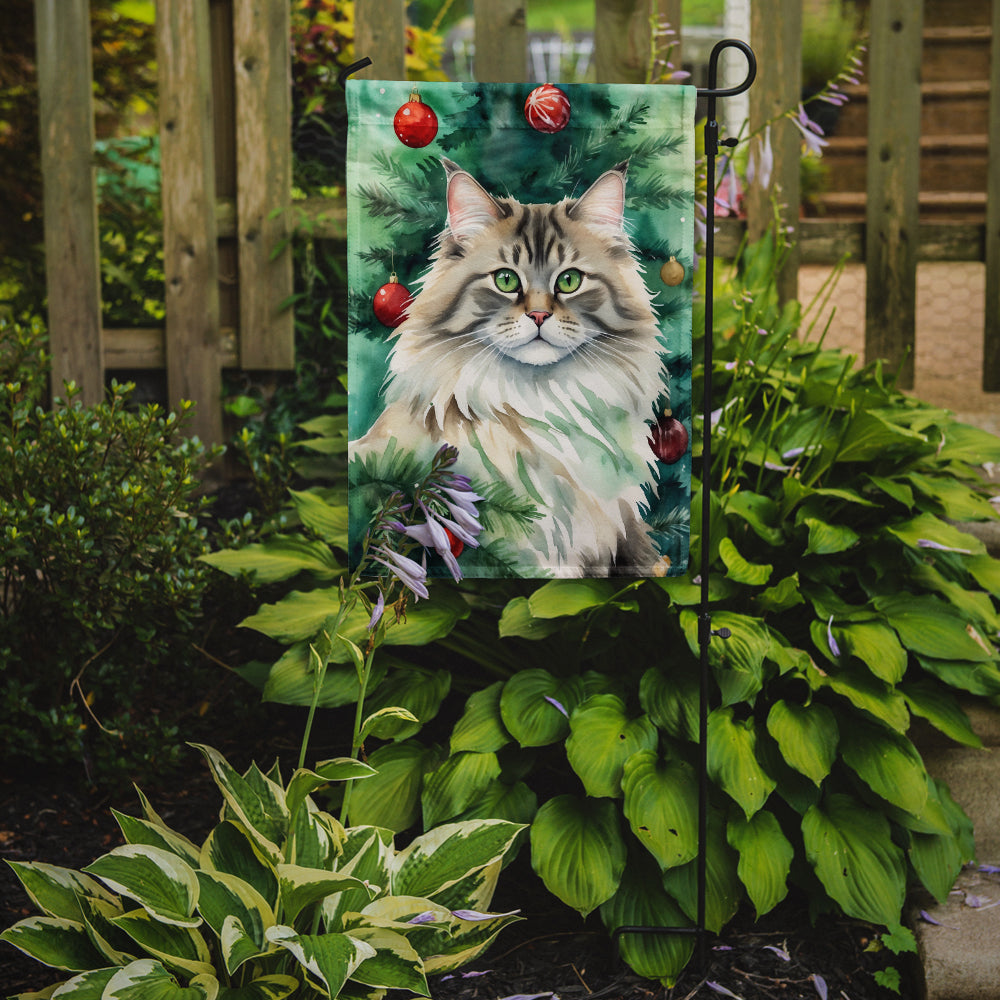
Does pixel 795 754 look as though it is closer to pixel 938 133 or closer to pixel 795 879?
pixel 795 879

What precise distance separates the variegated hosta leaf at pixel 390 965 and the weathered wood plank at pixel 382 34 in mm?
2501

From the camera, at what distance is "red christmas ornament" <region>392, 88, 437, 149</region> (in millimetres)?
1740

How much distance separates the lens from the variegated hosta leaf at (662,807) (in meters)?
1.84

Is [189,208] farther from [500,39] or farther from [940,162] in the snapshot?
[940,162]

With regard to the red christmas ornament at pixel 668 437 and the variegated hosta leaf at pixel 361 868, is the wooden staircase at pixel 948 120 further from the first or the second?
the variegated hosta leaf at pixel 361 868

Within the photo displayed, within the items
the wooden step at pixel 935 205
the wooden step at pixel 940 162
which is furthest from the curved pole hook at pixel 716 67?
the wooden step at pixel 940 162

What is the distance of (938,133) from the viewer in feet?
21.1

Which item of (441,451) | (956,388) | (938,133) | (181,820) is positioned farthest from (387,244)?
(938,133)

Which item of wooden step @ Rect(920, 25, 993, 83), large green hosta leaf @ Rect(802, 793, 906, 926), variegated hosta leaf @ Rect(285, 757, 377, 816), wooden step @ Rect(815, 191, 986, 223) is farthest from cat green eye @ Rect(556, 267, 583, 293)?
wooden step @ Rect(920, 25, 993, 83)

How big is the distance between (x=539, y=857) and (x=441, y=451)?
0.75 m

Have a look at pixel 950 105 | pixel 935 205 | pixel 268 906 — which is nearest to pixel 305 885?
pixel 268 906

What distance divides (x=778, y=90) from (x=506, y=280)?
194 cm

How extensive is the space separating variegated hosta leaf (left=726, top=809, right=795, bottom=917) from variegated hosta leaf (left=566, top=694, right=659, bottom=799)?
23cm

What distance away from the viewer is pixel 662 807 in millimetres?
1891
